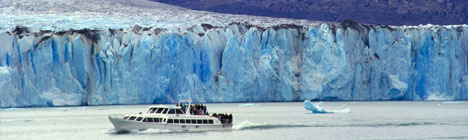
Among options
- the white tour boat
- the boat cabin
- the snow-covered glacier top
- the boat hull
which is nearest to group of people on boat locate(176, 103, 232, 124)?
the white tour boat

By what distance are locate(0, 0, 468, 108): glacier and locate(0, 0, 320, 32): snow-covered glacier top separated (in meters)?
2.14

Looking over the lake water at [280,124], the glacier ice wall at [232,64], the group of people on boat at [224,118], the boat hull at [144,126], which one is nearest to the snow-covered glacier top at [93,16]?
the glacier ice wall at [232,64]

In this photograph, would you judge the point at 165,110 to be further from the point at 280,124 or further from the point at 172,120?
the point at 280,124

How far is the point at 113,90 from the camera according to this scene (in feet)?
125

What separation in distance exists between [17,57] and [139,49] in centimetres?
598

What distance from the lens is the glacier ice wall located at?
37.3m

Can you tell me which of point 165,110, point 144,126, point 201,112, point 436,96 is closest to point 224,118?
point 201,112

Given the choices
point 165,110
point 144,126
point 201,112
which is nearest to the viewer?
point 144,126

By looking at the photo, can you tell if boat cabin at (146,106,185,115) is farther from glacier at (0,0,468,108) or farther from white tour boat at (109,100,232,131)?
glacier at (0,0,468,108)

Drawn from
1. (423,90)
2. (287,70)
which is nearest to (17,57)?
(287,70)

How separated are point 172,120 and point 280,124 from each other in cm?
472

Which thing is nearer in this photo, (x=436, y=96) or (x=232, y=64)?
(x=232, y=64)

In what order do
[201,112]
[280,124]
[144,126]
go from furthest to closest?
1. [280,124]
2. [201,112]
3. [144,126]

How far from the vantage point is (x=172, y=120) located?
26.4 m
